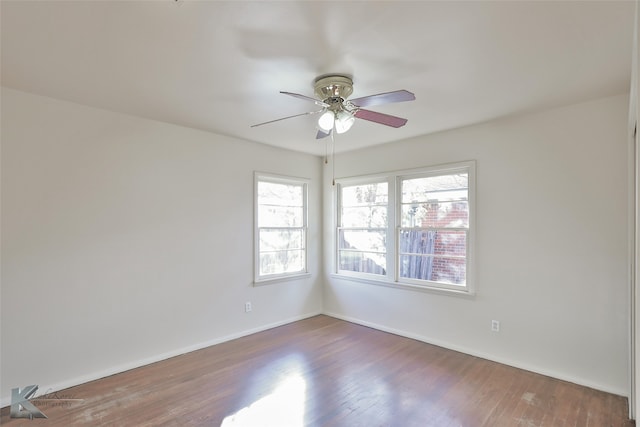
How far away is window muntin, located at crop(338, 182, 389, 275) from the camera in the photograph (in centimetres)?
466

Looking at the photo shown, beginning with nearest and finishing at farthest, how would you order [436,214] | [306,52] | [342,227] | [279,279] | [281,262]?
[306,52] → [436,214] → [279,279] → [281,262] → [342,227]

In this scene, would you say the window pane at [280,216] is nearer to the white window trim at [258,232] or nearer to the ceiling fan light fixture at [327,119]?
the white window trim at [258,232]

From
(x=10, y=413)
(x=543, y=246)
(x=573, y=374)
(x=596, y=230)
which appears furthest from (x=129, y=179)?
(x=573, y=374)

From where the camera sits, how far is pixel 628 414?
2.47 meters

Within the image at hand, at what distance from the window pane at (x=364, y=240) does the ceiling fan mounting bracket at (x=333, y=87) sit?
8.21ft

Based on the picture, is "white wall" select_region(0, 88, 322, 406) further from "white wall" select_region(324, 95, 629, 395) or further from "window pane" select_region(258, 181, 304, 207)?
"white wall" select_region(324, 95, 629, 395)

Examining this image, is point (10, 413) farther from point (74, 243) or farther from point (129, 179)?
point (129, 179)

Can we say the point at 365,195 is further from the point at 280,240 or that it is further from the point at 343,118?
the point at 343,118

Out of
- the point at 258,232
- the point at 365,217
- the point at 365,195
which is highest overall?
the point at 365,195

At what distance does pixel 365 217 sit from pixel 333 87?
2.67m

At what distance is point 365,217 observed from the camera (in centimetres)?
488

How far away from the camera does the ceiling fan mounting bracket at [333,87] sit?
8.00 feet

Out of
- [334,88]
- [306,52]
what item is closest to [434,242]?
[334,88]
